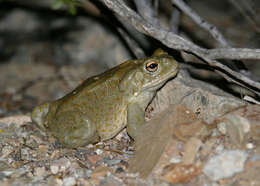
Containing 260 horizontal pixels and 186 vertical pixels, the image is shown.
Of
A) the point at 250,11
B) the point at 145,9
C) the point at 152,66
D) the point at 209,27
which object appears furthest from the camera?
the point at 250,11

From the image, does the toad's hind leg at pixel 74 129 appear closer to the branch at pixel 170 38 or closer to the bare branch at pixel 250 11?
the branch at pixel 170 38

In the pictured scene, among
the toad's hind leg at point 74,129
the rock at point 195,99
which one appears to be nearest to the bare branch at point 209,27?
the rock at point 195,99

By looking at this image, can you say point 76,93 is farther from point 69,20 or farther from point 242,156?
point 69,20

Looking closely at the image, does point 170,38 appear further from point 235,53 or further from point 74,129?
point 74,129

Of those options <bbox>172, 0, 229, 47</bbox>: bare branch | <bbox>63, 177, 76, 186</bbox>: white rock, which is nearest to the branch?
<bbox>172, 0, 229, 47</bbox>: bare branch

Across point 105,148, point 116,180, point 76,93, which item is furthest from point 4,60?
point 116,180

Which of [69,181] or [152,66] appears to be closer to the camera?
[69,181]

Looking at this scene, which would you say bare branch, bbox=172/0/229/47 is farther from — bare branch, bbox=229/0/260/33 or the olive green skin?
bare branch, bbox=229/0/260/33

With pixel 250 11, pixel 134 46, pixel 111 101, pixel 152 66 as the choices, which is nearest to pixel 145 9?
pixel 134 46

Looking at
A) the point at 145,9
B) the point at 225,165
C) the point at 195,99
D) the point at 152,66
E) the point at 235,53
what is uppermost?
the point at 145,9
